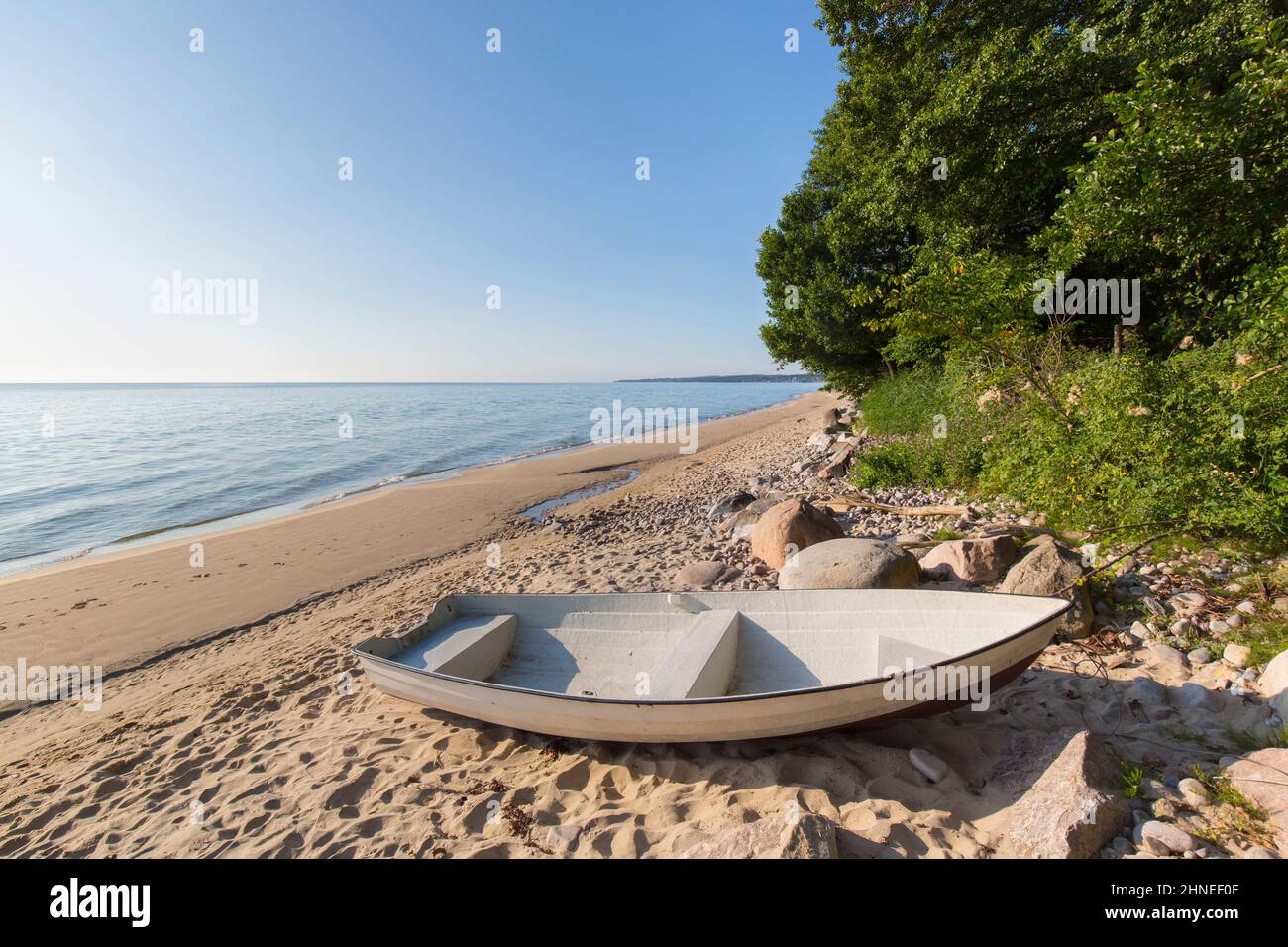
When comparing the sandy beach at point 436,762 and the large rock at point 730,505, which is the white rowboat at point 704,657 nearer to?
the sandy beach at point 436,762

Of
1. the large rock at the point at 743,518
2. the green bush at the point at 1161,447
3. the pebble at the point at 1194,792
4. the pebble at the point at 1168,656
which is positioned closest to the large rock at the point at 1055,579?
the pebble at the point at 1168,656

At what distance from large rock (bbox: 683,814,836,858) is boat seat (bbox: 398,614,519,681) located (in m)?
2.59

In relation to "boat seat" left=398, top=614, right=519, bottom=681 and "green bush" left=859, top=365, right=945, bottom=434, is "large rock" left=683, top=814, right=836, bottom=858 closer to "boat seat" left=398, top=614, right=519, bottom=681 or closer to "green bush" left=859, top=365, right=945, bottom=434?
"boat seat" left=398, top=614, right=519, bottom=681

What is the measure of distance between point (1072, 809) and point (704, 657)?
2.33 metres

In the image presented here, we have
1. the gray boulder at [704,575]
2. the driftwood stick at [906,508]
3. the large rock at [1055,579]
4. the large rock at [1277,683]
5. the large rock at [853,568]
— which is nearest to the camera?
the large rock at [1277,683]

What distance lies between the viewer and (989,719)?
13.2 ft

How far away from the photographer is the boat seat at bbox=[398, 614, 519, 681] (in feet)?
16.0

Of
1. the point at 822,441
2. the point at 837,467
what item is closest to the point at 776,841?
the point at 837,467

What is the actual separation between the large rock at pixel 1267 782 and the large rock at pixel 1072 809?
0.52m

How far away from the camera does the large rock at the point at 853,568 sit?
19.6 ft

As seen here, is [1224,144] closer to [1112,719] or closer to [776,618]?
[1112,719]

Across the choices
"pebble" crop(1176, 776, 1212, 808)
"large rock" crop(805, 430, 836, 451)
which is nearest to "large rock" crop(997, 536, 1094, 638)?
"pebble" crop(1176, 776, 1212, 808)

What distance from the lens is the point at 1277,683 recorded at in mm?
3402
